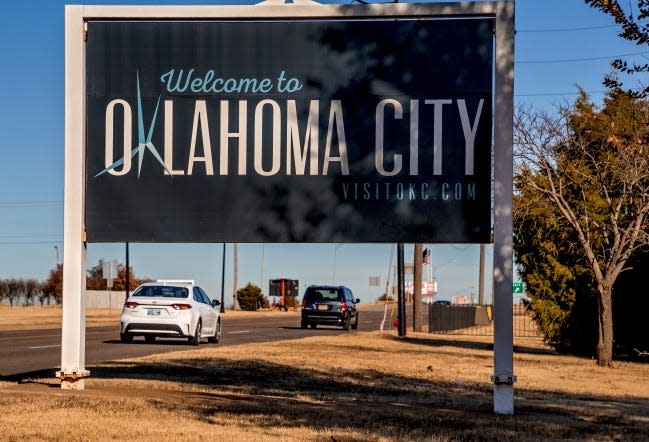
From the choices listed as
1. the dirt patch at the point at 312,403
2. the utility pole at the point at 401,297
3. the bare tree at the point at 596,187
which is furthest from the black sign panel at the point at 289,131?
the utility pole at the point at 401,297

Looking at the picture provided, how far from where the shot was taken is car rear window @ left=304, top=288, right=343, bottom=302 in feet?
136

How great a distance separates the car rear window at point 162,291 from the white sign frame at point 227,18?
43.6ft

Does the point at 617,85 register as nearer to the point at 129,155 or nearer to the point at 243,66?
the point at 243,66

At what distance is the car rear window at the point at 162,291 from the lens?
26.0 metres

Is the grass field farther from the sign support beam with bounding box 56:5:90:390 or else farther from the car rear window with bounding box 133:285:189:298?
the car rear window with bounding box 133:285:189:298

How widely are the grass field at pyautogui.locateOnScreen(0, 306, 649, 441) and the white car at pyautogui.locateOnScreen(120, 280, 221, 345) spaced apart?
4.63 m

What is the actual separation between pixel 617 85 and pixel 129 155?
6556mm

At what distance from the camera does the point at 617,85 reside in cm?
831

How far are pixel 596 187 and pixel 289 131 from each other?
46.5 ft

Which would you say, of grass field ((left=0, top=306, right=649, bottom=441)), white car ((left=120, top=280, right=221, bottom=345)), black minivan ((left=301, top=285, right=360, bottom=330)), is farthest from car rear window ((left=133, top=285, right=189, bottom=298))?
A: black minivan ((left=301, top=285, right=360, bottom=330))

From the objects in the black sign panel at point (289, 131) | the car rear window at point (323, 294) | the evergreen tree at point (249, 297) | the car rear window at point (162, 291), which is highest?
the black sign panel at point (289, 131)

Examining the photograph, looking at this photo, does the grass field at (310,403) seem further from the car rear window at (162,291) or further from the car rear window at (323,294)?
the car rear window at (323,294)

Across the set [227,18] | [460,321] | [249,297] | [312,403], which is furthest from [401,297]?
[249,297]

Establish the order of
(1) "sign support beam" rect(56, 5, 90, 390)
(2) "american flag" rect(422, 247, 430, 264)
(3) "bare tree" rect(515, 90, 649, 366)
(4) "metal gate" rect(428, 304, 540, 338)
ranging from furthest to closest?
(2) "american flag" rect(422, 247, 430, 264), (4) "metal gate" rect(428, 304, 540, 338), (3) "bare tree" rect(515, 90, 649, 366), (1) "sign support beam" rect(56, 5, 90, 390)
